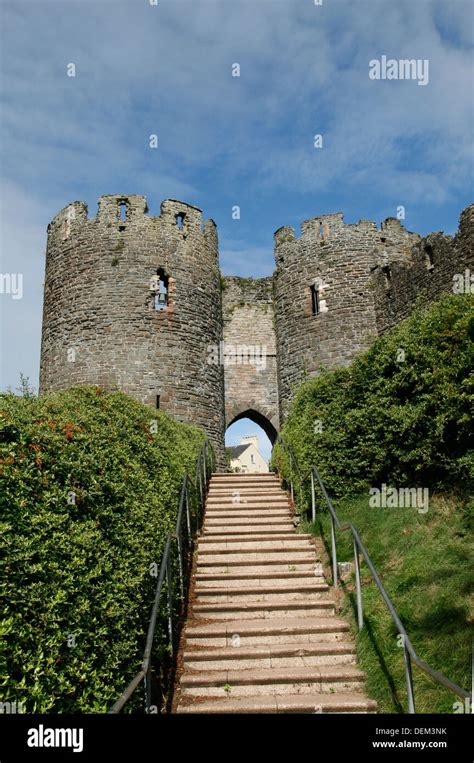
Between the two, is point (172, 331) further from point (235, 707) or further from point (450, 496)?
point (235, 707)

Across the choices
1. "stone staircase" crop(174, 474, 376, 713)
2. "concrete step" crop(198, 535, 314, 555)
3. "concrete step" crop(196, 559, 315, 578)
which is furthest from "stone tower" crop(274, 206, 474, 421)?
"concrete step" crop(196, 559, 315, 578)

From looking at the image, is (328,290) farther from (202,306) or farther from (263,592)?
(263,592)

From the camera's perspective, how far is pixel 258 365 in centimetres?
2044

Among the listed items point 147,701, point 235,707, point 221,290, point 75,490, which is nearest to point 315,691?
point 235,707

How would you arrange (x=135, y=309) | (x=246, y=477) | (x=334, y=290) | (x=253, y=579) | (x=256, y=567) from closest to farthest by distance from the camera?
(x=253, y=579), (x=256, y=567), (x=246, y=477), (x=135, y=309), (x=334, y=290)

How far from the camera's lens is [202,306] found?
1814 centimetres

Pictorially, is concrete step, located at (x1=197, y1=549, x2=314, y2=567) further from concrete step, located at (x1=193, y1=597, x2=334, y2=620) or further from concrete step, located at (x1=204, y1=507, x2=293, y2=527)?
concrete step, located at (x1=204, y1=507, x2=293, y2=527)


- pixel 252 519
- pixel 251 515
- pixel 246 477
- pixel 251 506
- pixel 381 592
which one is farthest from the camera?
pixel 246 477

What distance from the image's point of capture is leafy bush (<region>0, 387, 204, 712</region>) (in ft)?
12.0

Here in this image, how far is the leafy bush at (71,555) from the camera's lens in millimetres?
3654

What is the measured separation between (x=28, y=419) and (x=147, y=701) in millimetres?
2453

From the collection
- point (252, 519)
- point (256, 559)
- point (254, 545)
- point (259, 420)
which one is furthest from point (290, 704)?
point (259, 420)

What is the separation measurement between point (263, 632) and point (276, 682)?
830mm

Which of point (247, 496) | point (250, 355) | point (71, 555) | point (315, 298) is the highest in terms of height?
point (315, 298)
